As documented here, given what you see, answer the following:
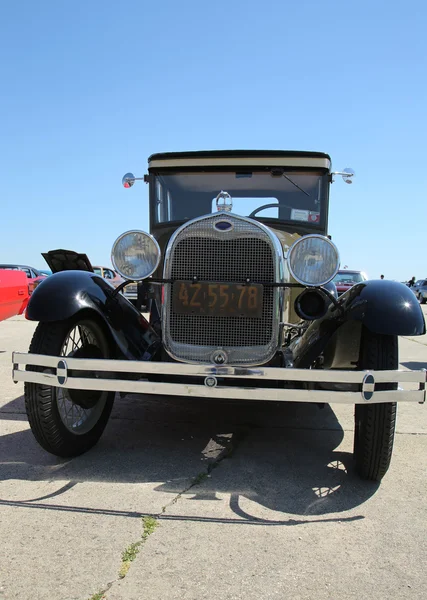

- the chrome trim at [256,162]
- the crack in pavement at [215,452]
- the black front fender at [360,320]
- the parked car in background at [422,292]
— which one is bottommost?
the parked car in background at [422,292]

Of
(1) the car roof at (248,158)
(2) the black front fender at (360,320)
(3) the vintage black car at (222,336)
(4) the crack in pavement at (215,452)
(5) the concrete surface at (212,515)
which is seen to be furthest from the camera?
(1) the car roof at (248,158)

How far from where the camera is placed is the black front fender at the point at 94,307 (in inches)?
116

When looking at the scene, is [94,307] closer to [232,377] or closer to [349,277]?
[232,377]

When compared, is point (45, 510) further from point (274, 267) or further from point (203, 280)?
point (274, 267)

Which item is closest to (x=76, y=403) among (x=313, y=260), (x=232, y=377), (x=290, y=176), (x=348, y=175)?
(x=232, y=377)

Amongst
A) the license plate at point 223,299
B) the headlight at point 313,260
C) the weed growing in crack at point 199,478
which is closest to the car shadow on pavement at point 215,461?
the weed growing in crack at point 199,478

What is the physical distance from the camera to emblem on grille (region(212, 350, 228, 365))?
2.99m

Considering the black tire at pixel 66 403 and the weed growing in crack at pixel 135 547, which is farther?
the black tire at pixel 66 403

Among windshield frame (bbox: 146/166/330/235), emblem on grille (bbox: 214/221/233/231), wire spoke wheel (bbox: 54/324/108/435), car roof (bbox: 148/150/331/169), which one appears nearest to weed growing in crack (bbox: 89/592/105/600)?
wire spoke wheel (bbox: 54/324/108/435)

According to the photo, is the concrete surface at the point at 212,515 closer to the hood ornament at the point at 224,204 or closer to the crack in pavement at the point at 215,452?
the crack in pavement at the point at 215,452

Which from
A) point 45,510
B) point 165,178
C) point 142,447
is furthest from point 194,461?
point 165,178

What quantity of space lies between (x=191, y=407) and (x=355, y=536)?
237 centimetres

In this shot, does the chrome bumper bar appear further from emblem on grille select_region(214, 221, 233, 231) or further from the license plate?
emblem on grille select_region(214, 221, 233, 231)

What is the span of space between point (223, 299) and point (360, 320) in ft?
2.67
